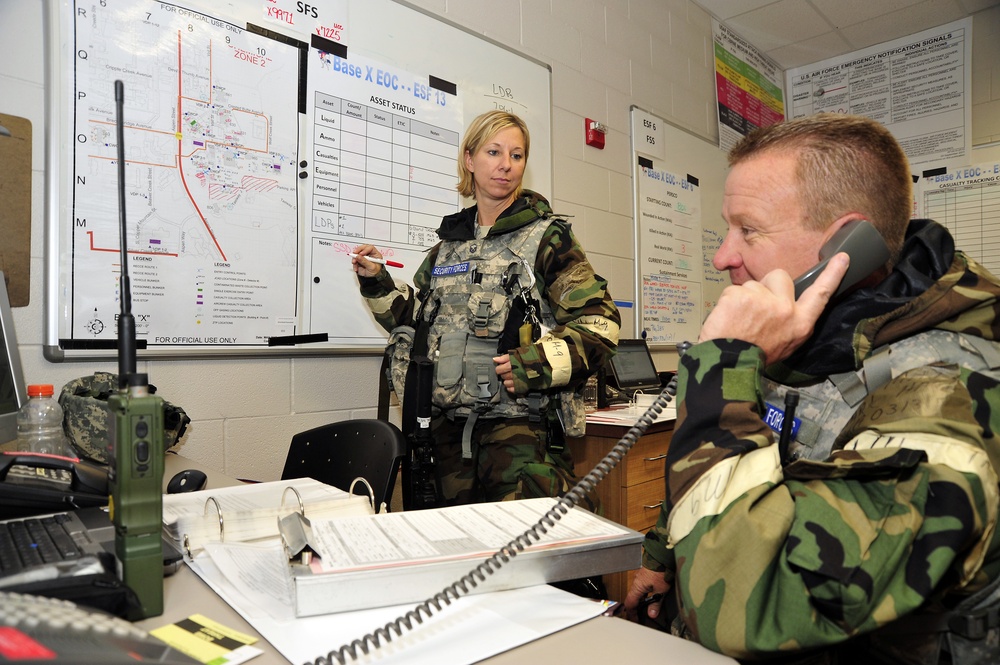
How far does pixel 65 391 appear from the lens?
1.43m

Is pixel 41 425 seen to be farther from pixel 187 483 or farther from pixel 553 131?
pixel 553 131

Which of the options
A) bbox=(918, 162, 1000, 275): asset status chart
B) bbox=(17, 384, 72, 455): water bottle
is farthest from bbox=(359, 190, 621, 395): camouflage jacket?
bbox=(918, 162, 1000, 275): asset status chart

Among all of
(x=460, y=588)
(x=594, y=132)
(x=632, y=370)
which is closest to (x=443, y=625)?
(x=460, y=588)

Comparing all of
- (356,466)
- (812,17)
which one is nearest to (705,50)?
(812,17)

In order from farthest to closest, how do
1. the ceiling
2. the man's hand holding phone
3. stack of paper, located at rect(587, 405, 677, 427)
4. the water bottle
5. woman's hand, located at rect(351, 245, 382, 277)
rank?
the ceiling, stack of paper, located at rect(587, 405, 677, 427), woman's hand, located at rect(351, 245, 382, 277), the water bottle, the man's hand holding phone

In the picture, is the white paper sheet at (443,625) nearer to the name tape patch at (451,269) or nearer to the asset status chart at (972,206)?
the name tape patch at (451,269)

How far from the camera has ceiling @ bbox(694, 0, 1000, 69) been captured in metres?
4.00

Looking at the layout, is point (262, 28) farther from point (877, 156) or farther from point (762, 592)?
point (762, 592)

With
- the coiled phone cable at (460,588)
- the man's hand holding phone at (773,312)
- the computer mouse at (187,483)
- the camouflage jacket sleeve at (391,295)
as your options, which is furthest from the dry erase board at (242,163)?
the man's hand holding phone at (773,312)

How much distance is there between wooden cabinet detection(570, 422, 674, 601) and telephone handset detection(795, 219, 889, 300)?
1426mm

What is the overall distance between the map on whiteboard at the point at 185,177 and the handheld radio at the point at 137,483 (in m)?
1.11

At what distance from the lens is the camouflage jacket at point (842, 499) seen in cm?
61

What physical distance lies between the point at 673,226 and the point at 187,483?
3139mm

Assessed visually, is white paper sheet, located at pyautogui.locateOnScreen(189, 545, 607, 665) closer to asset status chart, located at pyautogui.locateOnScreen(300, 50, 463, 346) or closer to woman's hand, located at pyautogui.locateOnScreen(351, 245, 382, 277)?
woman's hand, located at pyautogui.locateOnScreen(351, 245, 382, 277)
